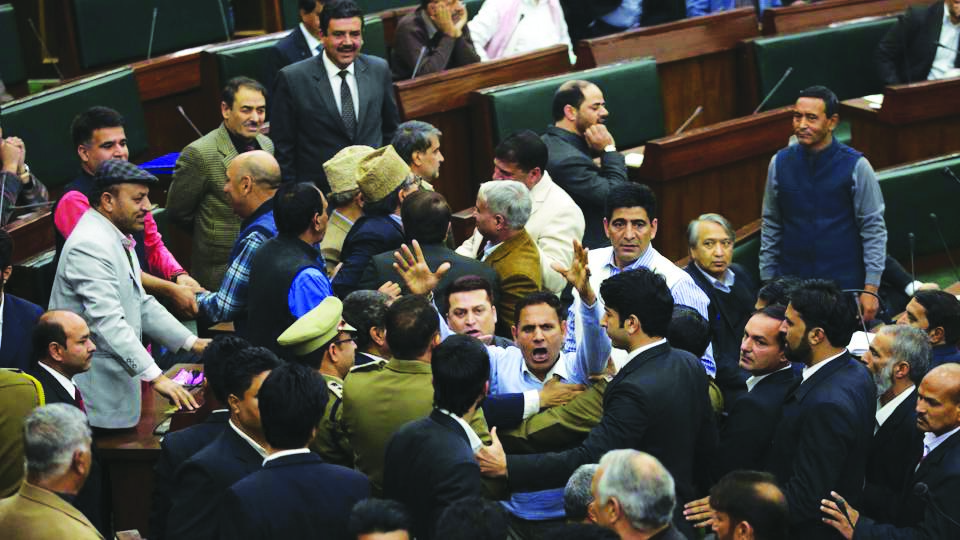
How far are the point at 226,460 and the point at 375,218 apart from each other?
3.91ft

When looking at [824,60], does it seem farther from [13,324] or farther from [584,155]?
[13,324]

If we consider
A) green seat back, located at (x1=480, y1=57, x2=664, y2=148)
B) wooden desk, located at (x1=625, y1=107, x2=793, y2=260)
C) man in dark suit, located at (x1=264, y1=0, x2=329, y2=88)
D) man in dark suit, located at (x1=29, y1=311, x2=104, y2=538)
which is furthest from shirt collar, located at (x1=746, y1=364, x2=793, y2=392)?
man in dark suit, located at (x1=264, y1=0, x2=329, y2=88)

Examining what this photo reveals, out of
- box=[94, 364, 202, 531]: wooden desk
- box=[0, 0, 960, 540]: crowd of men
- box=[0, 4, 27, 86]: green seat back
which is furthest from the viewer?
box=[0, 4, 27, 86]: green seat back

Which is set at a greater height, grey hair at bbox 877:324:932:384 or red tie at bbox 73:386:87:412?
red tie at bbox 73:386:87:412

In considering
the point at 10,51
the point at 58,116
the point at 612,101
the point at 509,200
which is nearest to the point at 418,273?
the point at 509,200

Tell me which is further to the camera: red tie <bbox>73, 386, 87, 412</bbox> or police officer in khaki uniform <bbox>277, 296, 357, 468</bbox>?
red tie <bbox>73, 386, 87, 412</bbox>

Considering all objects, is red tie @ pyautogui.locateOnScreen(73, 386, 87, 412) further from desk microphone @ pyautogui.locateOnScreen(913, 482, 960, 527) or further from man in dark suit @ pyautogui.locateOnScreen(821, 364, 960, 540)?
desk microphone @ pyautogui.locateOnScreen(913, 482, 960, 527)

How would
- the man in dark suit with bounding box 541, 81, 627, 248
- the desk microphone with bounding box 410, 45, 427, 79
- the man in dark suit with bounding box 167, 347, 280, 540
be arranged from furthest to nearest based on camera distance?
1. the desk microphone with bounding box 410, 45, 427, 79
2. the man in dark suit with bounding box 541, 81, 627, 248
3. the man in dark suit with bounding box 167, 347, 280, 540

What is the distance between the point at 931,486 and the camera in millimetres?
2891

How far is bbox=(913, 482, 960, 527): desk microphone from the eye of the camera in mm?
2828

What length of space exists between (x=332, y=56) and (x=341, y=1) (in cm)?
16

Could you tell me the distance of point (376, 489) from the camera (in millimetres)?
2732

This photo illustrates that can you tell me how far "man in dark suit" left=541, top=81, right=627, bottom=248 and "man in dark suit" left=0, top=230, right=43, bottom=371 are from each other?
164 cm

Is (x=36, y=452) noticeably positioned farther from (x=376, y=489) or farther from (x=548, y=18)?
(x=548, y=18)
